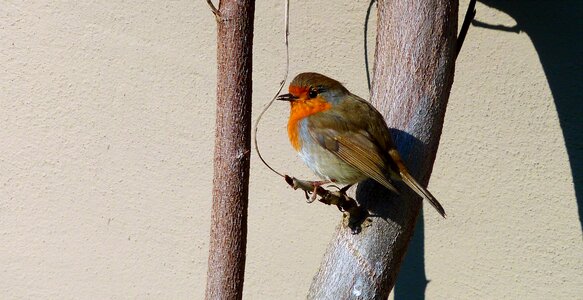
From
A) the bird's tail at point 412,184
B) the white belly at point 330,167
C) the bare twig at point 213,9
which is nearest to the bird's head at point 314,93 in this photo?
the white belly at point 330,167

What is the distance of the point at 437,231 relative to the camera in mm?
3203

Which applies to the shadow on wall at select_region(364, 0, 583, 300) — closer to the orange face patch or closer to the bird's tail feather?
the orange face patch

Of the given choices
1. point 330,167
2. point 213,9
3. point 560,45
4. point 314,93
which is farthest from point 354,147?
point 560,45

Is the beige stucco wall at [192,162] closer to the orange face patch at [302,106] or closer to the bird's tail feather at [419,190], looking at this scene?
the orange face patch at [302,106]

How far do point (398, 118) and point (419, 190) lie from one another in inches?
8.9

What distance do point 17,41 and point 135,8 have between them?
23.5 inches

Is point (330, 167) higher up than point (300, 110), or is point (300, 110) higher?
point (300, 110)

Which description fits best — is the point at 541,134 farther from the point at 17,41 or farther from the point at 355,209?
the point at 17,41

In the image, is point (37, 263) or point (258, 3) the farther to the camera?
point (37, 263)

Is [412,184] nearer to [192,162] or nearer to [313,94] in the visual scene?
[313,94]

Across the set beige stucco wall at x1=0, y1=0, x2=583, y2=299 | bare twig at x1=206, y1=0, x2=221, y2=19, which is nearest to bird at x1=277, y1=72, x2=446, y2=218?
bare twig at x1=206, y1=0, x2=221, y2=19

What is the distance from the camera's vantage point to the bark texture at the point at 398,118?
2.21m

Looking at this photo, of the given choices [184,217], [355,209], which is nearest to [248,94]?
[355,209]

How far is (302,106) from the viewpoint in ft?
8.23
